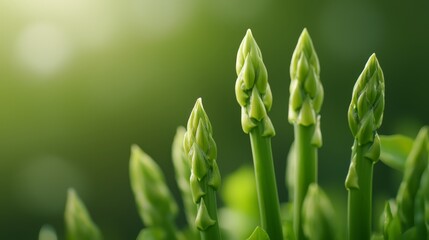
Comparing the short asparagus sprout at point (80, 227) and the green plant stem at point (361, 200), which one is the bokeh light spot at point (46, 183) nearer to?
the short asparagus sprout at point (80, 227)

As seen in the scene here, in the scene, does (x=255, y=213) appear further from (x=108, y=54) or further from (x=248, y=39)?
(x=108, y=54)

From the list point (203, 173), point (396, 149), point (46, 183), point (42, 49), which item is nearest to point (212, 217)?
Result: point (203, 173)

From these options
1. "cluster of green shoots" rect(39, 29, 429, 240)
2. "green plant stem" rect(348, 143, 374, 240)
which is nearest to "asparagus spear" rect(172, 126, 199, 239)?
"cluster of green shoots" rect(39, 29, 429, 240)

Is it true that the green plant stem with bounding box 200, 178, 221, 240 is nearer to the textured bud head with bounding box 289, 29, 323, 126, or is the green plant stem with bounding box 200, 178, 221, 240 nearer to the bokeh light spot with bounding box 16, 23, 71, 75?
the textured bud head with bounding box 289, 29, 323, 126

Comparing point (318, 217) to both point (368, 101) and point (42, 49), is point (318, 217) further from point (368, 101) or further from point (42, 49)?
point (42, 49)

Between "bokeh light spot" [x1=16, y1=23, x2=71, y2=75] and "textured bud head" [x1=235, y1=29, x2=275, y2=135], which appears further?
"bokeh light spot" [x1=16, y1=23, x2=71, y2=75]

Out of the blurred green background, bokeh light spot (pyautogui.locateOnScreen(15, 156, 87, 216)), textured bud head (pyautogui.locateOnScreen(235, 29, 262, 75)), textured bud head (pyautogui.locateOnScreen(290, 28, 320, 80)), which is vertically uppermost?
textured bud head (pyautogui.locateOnScreen(235, 29, 262, 75))

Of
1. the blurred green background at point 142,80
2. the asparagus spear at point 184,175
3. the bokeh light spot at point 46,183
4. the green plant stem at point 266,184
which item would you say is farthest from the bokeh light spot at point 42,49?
the green plant stem at point 266,184

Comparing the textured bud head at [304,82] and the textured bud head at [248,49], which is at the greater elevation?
the textured bud head at [248,49]
